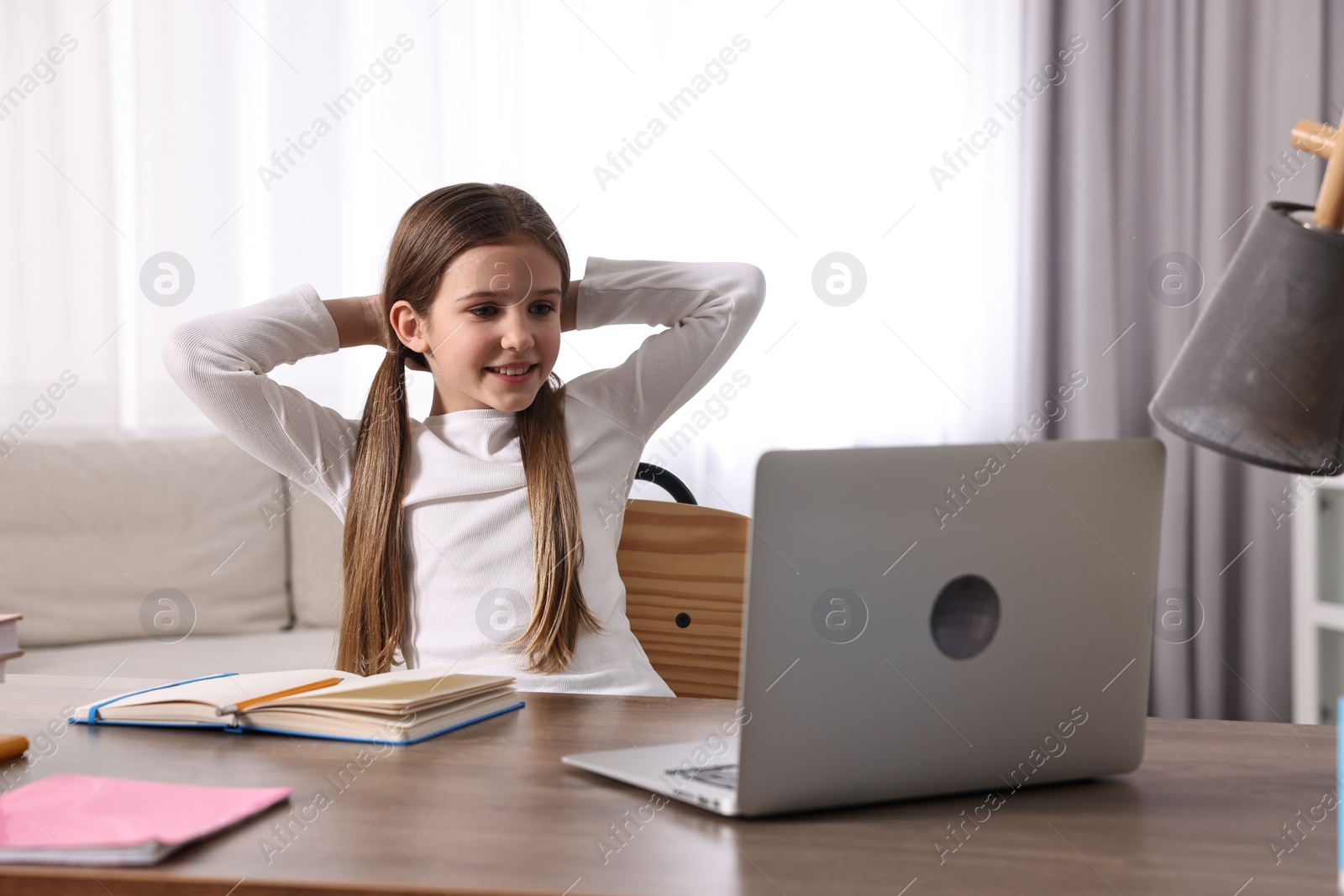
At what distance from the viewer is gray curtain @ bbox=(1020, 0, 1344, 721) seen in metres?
2.73

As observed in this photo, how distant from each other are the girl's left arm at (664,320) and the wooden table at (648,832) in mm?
714

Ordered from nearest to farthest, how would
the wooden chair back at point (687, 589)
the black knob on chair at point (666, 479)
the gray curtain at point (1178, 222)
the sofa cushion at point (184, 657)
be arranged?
the wooden chair back at point (687, 589), the black knob on chair at point (666, 479), the sofa cushion at point (184, 657), the gray curtain at point (1178, 222)

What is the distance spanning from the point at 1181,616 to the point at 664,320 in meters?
1.83

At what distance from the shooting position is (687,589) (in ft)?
4.85

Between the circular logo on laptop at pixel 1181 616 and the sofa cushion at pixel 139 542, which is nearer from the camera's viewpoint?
the sofa cushion at pixel 139 542

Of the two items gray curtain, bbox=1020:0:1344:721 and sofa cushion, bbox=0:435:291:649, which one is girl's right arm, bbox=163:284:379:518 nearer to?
sofa cushion, bbox=0:435:291:649

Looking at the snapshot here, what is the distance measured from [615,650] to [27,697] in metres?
0.62

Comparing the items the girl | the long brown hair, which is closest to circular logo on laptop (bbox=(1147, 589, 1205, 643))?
the girl

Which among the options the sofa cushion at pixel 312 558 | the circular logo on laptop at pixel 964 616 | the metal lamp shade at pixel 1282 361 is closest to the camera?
the metal lamp shade at pixel 1282 361

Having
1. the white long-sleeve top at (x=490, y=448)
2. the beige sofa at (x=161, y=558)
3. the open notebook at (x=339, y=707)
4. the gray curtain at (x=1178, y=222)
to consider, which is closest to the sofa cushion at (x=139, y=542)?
the beige sofa at (x=161, y=558)

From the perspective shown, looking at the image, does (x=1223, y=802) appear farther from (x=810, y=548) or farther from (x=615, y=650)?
(x=615, y=650)

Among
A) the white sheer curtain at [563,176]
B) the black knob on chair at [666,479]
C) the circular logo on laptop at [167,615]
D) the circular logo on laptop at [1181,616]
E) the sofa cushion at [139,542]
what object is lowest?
the circular logo on laptop at [1181,616]

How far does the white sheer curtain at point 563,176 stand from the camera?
108 inches

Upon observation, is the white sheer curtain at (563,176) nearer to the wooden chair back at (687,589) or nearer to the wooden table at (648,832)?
the wooden chair back at (687,589)
